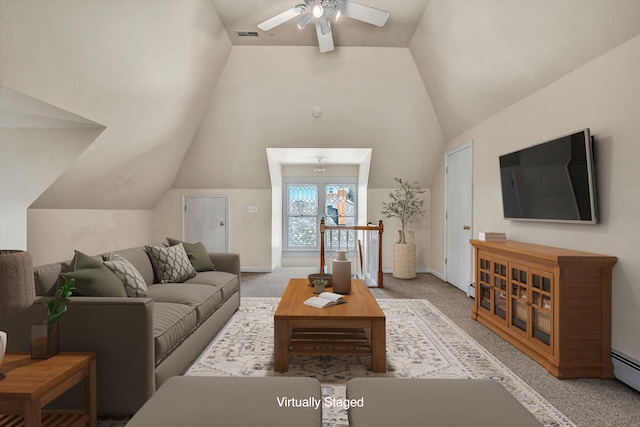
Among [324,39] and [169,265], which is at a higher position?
[324,39]

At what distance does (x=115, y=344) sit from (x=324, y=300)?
1409mm

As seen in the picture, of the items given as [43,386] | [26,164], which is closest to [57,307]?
[43,386]

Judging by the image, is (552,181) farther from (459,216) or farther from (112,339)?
(112,339)

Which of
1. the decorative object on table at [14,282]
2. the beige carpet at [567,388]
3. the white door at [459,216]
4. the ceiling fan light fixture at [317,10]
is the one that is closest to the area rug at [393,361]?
the beige carpet at [567,388]

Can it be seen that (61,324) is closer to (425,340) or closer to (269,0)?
(425,340)

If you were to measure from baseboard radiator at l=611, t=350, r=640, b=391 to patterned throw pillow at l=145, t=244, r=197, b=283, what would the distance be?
358 centimetres

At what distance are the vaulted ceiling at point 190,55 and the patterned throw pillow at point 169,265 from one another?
1.52 metres

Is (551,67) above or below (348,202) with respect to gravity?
above

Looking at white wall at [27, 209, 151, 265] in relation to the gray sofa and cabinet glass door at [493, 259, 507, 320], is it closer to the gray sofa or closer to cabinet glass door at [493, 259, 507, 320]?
the gray sofa

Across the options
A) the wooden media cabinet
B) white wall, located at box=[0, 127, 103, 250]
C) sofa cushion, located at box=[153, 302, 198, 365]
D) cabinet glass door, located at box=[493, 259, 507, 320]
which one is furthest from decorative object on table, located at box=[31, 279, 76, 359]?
cabinet glass door, located at box=[493, 259, 507, 320]

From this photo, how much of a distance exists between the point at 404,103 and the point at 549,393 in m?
4.25

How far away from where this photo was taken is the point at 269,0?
3.83m

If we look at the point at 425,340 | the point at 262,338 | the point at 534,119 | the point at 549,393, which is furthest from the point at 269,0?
the point at 549,393

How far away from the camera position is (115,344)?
6.09 feet
